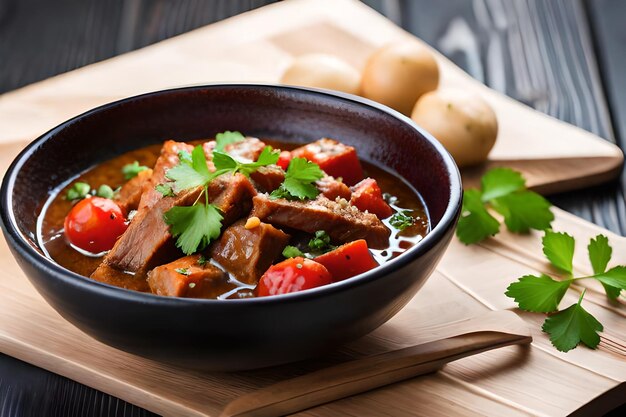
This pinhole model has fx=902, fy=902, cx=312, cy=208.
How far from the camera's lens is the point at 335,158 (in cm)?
348

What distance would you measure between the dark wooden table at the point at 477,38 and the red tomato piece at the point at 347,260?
210 cm

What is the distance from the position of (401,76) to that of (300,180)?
1720 mm

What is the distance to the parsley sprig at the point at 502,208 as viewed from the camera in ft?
12.3

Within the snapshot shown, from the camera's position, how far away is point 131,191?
11.3 ft

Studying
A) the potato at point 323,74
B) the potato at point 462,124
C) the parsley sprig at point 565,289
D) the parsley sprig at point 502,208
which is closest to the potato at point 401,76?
the potato at point 323,74

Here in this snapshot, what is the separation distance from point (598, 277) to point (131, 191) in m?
1.81

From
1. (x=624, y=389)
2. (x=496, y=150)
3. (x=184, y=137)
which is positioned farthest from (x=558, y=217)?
(x=184, y=137)

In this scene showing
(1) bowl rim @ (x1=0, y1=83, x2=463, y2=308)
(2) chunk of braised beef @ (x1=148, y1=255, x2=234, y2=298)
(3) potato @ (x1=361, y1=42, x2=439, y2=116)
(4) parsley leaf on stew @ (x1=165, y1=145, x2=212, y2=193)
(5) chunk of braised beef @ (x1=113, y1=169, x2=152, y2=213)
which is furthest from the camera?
(3) potato @ (x1=361, y1=42, x2=439, y2=116)

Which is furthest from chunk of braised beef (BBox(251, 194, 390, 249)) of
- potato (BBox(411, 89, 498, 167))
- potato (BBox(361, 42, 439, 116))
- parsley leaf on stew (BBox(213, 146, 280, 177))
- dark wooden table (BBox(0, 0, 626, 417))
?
dark wooden table (BBox(0, 0, 626, 417))

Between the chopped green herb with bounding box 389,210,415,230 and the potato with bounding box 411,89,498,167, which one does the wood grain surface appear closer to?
the potato with bounding box 411,89,498,167

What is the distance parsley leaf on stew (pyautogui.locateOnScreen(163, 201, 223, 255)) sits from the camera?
2.90 metres

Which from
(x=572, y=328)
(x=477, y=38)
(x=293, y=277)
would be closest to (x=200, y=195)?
(x=293, y=277)

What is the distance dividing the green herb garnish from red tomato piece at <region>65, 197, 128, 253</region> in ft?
1.97

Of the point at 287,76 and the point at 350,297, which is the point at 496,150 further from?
the point at 350,297
